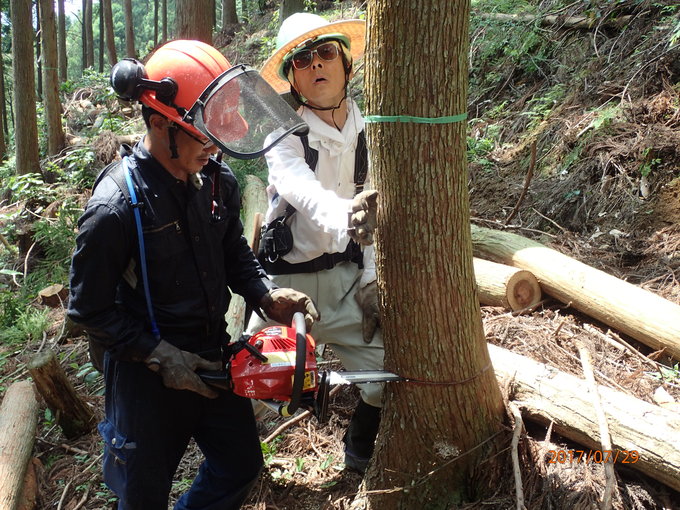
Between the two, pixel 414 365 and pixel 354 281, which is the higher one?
pixel 354 281

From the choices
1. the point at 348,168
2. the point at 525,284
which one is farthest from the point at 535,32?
the point at 348,168

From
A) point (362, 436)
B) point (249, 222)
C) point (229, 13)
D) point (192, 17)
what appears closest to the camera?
point (362, 436)

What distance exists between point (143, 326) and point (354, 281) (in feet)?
4.09

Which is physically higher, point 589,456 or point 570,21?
point 570,21

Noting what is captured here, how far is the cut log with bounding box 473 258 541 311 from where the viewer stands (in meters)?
4.09

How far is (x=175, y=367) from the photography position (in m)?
2.11

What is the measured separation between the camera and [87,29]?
26219 millimetres

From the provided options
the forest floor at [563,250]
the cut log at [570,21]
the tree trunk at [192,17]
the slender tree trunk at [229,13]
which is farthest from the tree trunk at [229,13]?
the forest floor at [563,250]

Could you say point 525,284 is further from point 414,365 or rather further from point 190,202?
point 190,202

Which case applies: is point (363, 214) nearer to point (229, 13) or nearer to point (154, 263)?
point (154, 263)

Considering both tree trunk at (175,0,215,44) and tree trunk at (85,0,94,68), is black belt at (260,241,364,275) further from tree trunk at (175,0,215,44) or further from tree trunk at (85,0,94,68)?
tree trunk at (85,0,94,68)

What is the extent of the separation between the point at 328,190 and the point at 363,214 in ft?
1.98

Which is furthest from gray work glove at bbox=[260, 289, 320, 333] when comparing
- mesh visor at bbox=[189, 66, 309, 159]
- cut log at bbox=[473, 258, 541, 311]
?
cut log at bbox=[473, 258, 541, 311]

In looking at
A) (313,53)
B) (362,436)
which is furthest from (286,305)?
(313,53)
